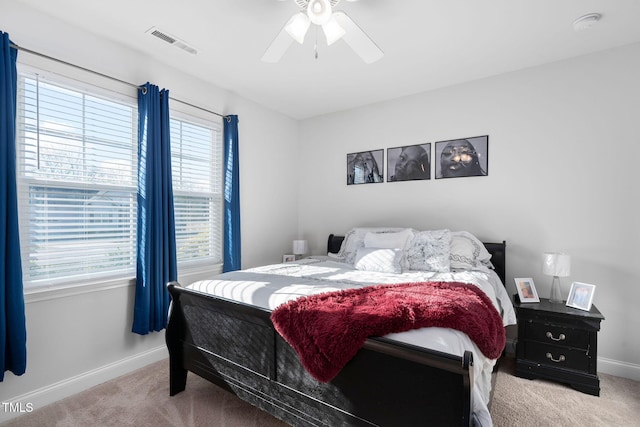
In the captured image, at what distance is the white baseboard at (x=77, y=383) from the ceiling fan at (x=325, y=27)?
8.72 feet

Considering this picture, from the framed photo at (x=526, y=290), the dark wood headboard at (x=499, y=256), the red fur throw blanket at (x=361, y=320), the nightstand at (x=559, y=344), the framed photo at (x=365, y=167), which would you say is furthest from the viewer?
the framed photo at (x=365, y=167)

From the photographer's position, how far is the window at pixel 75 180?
210 cm

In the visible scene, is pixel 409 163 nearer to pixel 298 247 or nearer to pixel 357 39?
pixel 298 247

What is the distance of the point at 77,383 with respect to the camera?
2260 mm

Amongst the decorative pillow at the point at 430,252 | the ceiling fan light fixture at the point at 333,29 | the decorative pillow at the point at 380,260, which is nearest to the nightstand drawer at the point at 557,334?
the decorative pillow at the point at 430,252

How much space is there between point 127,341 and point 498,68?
405 cm

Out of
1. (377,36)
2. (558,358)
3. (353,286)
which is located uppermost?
(377,36)

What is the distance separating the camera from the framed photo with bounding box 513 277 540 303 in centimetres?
258

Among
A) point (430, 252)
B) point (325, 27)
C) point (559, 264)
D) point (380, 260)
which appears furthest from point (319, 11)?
point (559, 264)

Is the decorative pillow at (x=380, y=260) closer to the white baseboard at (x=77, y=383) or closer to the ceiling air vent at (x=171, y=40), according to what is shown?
the white baseboard at (x=77, y=383)

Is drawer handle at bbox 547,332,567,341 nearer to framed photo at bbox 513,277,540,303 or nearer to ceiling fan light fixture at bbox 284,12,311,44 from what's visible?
framed photo at bbox 513,277,540,303

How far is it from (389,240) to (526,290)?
3.92ft

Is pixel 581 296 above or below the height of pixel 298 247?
below

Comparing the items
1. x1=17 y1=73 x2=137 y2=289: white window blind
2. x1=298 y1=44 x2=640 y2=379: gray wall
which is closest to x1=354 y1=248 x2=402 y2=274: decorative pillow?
x1=298 y1=44 x2=640 y2=379: gray wall
